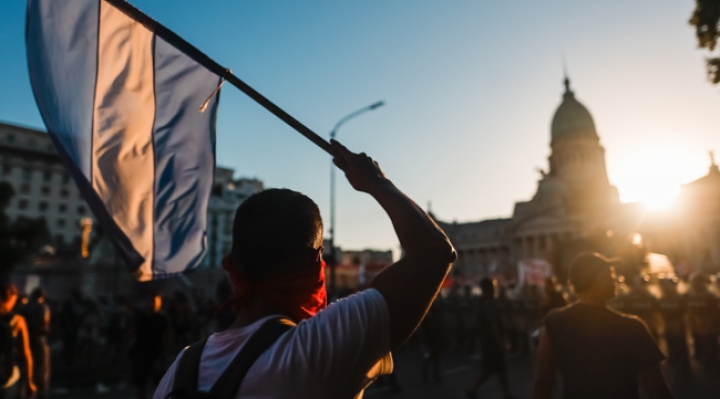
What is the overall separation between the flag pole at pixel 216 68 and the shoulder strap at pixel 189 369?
0.77 metres

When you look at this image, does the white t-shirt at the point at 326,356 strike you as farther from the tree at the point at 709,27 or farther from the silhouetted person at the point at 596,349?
the tree at the point at 709,27

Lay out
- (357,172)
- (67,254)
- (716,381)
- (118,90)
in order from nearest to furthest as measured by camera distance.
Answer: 1. (357,172)
2. (118,90)
3. (716,381)
4. (67,254)

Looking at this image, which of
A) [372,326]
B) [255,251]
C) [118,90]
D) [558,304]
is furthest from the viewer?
[558,304]

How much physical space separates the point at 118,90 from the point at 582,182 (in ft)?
315

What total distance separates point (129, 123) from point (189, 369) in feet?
6.37

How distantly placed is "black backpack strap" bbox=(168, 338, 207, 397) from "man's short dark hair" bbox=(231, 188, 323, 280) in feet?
0.84

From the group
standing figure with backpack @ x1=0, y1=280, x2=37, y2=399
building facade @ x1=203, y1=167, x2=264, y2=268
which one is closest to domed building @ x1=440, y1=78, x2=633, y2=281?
building facade @ x1=203, y1=167, x2=264, y2=268

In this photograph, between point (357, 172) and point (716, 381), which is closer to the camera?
point (357, 172)

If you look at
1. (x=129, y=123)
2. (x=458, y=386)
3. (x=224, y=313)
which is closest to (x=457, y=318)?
(x=458, y=386)

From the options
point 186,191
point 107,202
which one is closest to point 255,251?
point 107,202

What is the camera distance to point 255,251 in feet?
5.28

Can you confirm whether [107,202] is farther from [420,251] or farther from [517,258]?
[517,258]

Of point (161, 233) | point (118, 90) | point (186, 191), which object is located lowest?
point (161, 233)

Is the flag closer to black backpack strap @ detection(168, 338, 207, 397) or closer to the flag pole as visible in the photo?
the flag pole
